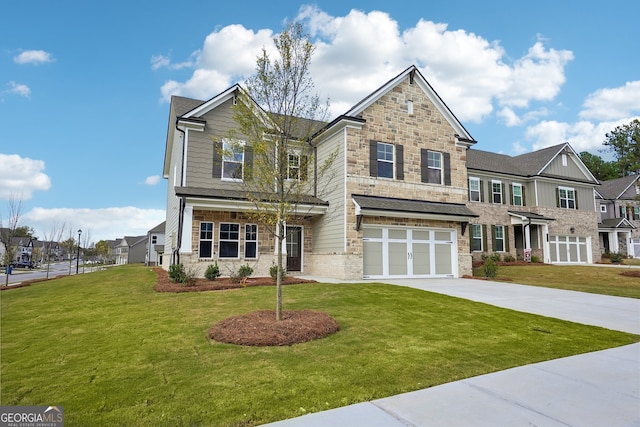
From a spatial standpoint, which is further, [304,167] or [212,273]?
[212,273]

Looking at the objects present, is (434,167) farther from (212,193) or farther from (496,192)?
(212,193)

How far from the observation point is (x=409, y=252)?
1691cm

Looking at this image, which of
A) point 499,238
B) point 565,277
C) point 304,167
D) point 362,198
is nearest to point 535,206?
point 499,238

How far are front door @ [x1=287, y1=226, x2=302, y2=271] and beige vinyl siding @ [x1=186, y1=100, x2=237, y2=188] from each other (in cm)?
387

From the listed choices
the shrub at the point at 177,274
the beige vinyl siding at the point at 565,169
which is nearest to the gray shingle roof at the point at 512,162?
the beige vinyl siding at the point at 565,169

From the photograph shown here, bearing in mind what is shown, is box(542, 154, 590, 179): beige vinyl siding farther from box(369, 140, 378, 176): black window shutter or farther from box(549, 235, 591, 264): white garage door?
box(369, 140, 378, 176): black window shutter

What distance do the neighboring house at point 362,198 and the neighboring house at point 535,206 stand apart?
24.5ft

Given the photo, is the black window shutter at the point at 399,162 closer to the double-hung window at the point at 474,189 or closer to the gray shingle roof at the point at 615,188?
the double-hung window at the point at 474,189

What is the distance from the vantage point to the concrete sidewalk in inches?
132

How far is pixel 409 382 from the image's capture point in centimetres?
437

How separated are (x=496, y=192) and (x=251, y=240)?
18542 mm

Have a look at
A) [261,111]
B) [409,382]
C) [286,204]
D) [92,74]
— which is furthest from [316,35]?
[92,74]

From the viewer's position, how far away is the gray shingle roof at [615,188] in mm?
37344

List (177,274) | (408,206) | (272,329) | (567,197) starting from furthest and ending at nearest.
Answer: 1. (567,197)
2. (408,206)
3. (177,274)
4. (272,329)
